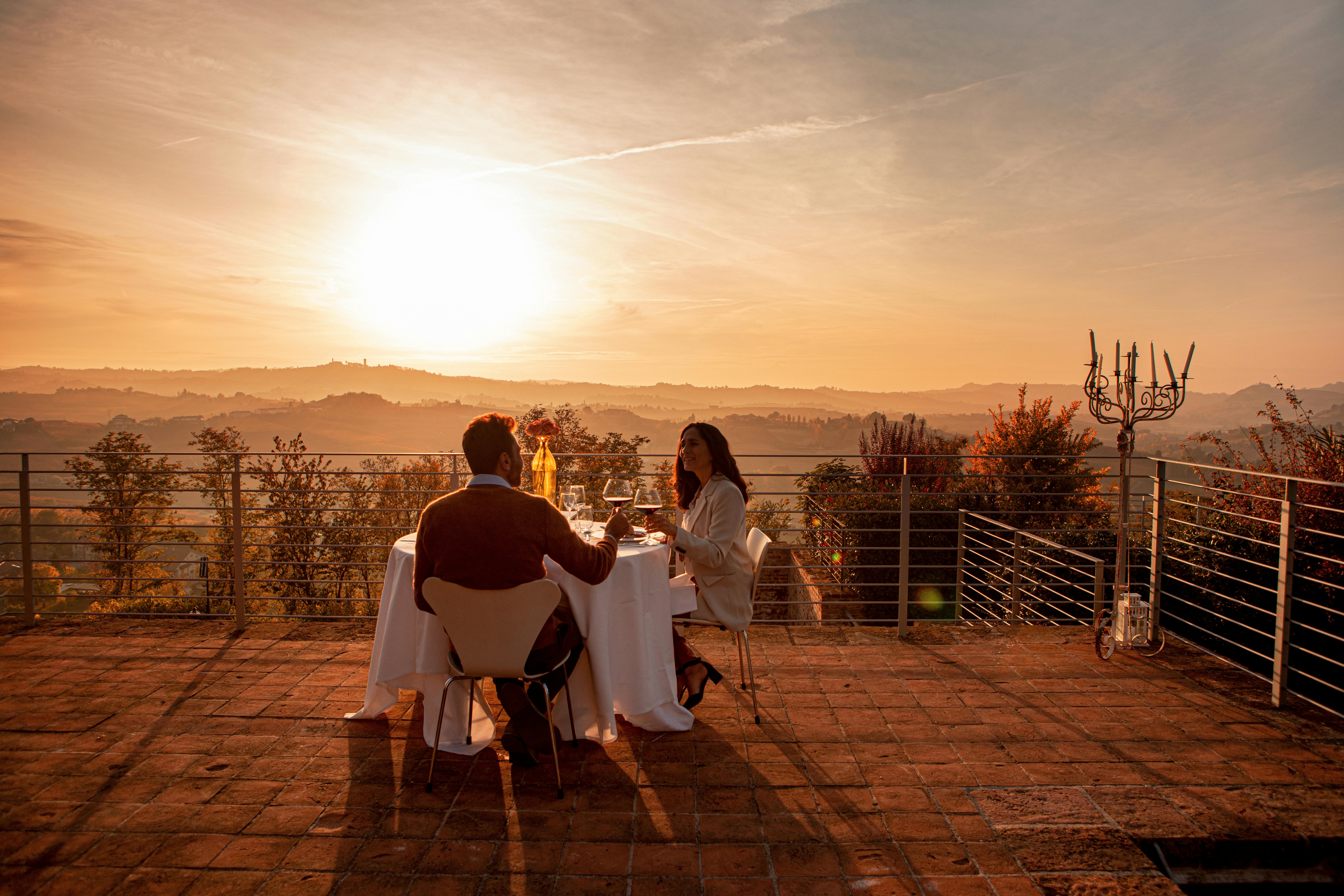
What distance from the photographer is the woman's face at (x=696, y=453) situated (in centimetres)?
342

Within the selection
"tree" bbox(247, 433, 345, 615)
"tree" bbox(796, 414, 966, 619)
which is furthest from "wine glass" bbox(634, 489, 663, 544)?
"tree" bbox(247, 433, 345, 615)

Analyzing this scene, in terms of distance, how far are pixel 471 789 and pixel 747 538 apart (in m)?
1.67

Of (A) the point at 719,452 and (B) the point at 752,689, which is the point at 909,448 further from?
(B) the point at 752,689

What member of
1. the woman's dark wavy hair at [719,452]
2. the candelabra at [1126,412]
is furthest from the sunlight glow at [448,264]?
the candelabra at [1126,412]

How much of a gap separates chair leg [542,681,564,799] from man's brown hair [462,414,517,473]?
35.0 inches

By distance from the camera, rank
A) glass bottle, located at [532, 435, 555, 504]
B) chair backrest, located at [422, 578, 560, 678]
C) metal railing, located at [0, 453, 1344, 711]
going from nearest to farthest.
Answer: chair backrest, located at [422, 578, 560, 678]
glass bottle, located at [532, 435, 555, 504]
metal railing, located at [0, 453, 1344, 711]

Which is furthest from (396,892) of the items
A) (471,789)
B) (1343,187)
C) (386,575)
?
(1343,187)

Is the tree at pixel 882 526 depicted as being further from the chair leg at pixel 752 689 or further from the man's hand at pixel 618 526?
the man's hand at pixel 618 526

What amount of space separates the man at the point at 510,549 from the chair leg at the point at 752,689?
2.74 ft

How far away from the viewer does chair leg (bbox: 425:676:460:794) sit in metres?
2.61

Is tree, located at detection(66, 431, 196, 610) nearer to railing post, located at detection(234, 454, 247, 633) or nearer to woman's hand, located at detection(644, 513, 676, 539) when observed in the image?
railing post, located at detection(234, 454, 247, 633)

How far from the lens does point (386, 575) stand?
3209mm

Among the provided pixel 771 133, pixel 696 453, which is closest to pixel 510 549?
A: pixel 696 453

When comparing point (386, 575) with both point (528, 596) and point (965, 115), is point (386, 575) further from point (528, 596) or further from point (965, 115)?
point (965, 115)
